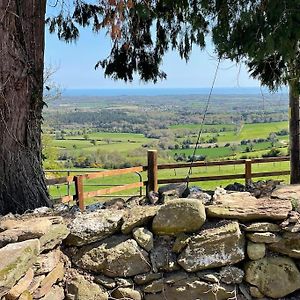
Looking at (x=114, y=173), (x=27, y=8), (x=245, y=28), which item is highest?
(x=27, y=8)

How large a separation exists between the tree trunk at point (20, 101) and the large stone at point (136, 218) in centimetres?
125

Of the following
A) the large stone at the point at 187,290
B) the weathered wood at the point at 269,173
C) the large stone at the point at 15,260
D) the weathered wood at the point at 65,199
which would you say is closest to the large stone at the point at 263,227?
the large stone at the point at 187,290

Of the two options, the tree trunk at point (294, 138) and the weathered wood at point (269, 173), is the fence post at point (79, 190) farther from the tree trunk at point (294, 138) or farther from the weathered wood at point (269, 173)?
the tree trunk at point (294, 138)

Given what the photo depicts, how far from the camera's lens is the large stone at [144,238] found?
2441mm

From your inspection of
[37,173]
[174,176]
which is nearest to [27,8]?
[37,173]

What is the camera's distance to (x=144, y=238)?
8.02 ft

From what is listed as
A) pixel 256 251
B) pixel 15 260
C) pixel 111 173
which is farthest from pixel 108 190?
pixel 15 260

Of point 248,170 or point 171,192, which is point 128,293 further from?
point 248,170

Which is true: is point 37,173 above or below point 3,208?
above

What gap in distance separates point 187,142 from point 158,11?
6.32 metres

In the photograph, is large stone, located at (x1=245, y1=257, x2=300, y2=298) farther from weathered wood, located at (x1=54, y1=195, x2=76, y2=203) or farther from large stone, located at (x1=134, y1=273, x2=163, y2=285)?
weathered wood, located at (x1=54, y1=195, x2=76, y2=203)

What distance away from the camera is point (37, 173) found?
139 inches

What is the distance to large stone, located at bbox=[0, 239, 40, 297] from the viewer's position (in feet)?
5.72

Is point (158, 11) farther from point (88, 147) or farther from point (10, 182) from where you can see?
point (88, 147)
